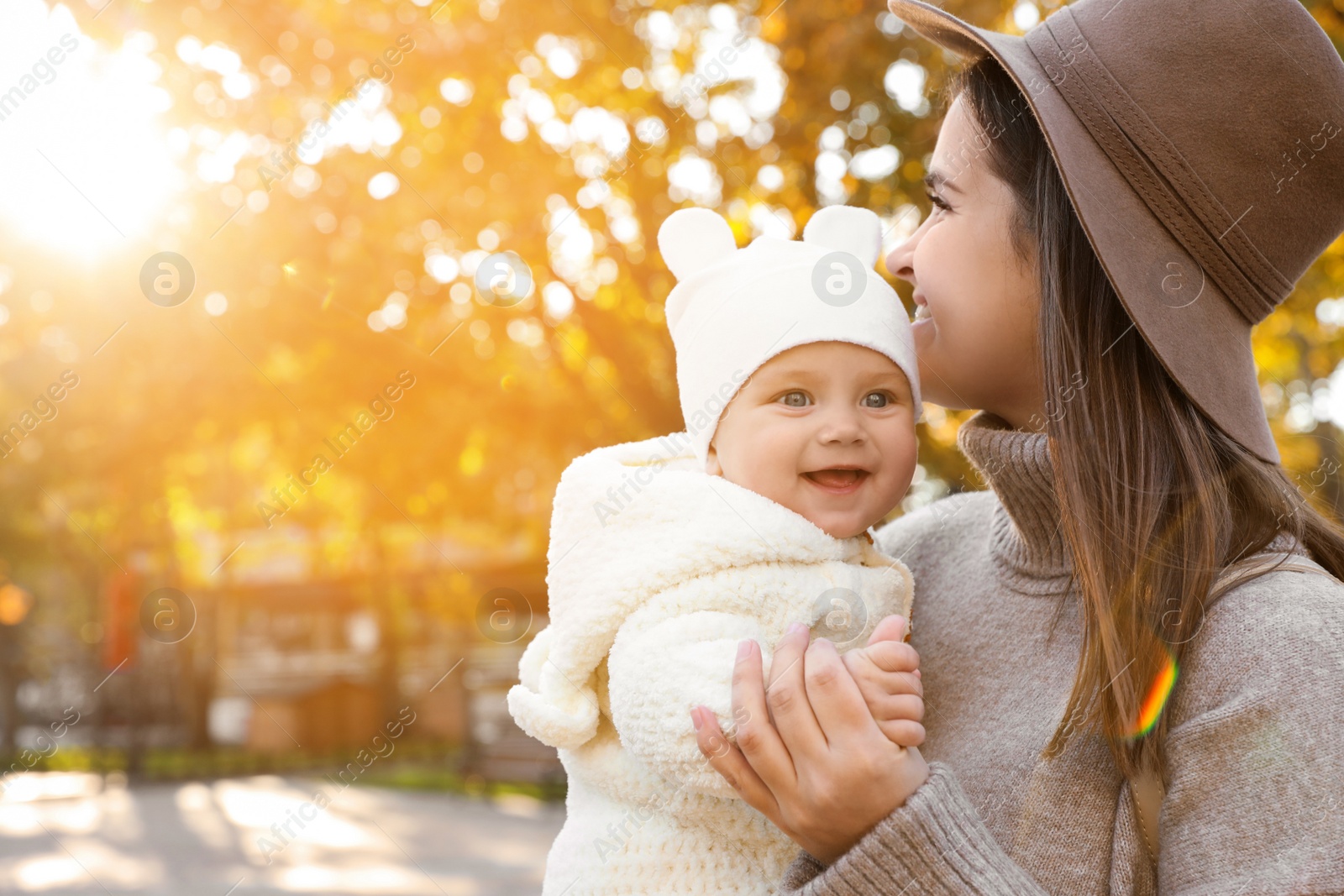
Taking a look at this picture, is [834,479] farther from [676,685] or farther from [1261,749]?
[1261,749]

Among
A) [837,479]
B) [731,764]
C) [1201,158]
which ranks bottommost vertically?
[731,764]

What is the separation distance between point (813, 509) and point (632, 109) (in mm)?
5186

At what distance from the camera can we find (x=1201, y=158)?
1551 mm

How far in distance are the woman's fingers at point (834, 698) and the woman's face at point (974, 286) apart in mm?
640

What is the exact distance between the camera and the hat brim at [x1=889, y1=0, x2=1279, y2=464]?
5.01 ft

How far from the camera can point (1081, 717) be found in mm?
1500

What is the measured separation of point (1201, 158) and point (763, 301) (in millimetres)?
726

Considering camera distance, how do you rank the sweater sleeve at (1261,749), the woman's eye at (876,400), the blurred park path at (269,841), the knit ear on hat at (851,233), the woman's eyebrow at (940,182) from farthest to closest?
the blurred park path at (269,841) < the knit ear on hat at (851,233) < the woman's eye at (876,400) < the woman's eyebrow at (940,182) < the sweater sleeve at (1261,749)

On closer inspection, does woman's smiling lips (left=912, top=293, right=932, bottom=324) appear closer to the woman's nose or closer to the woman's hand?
the woman's nose

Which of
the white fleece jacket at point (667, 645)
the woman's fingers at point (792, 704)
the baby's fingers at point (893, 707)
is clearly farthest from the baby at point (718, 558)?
the baby's fingers at point (893, 707)

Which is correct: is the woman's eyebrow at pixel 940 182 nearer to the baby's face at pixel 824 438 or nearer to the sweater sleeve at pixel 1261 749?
the baby's face at pixel 824 438

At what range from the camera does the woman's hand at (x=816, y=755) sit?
141 centimetres

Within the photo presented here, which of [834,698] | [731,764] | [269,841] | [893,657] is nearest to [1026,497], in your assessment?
[893,657]

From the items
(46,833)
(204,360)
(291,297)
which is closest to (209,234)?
(291,297)
